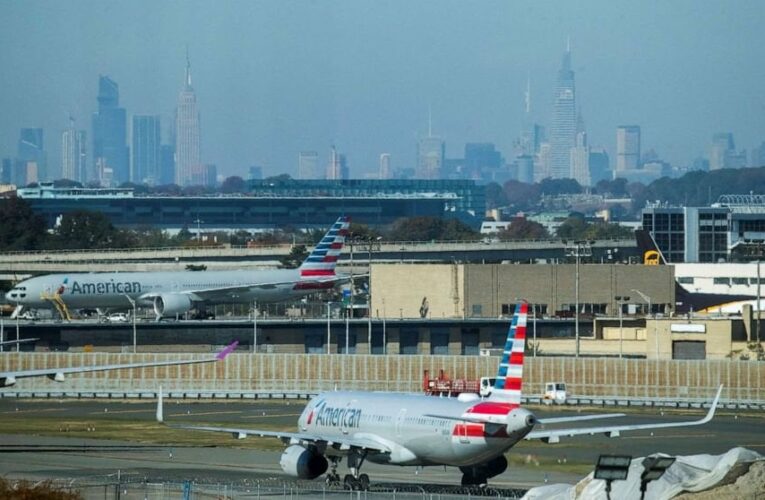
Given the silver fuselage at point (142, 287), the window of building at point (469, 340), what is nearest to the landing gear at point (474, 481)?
the window of building at point (469, 340)

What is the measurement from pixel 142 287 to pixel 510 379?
86.7m

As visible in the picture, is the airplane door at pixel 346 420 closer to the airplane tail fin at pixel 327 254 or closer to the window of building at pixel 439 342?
the window of building at pixel 439 342

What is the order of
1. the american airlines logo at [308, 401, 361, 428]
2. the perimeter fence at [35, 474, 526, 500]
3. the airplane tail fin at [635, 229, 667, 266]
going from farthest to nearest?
1. the airplane tail fin at [635, 229, 667, 266]
2. the american airlines logo at [308, 401, 361, 428]
3. the perimeter fence at [35, 474, 526, 500]

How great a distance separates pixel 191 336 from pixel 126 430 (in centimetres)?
4928

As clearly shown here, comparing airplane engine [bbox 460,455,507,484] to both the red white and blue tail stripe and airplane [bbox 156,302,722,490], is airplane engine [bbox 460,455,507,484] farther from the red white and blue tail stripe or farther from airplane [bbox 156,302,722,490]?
the red white and blue tail stripe

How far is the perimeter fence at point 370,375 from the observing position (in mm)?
86938

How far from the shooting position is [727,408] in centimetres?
8544

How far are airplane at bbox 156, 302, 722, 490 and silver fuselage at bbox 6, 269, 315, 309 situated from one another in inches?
2982

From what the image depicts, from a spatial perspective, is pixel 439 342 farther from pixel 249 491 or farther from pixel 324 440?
pixel 249 491

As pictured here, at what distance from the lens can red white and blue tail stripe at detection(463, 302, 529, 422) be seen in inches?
1918

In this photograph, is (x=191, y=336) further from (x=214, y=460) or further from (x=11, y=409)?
(x=214, y=460)

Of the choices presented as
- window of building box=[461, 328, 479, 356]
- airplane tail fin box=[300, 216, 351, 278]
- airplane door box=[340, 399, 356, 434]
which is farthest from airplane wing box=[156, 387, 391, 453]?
airplane tail fin box=[300, 216, 351, 278]

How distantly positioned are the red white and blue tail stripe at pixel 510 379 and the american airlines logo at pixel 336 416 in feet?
19.2

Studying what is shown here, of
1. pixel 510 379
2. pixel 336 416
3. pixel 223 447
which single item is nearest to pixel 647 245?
pixel 223 447
